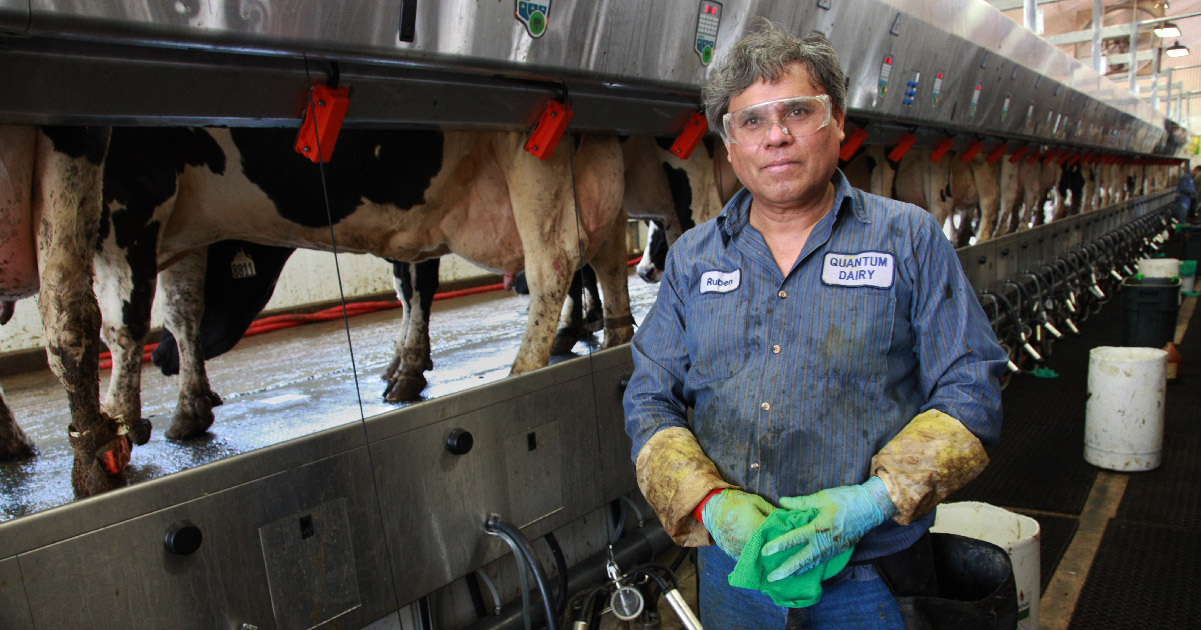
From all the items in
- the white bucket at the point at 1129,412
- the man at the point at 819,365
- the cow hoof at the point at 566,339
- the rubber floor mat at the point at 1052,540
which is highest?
the man at the point at 819,365

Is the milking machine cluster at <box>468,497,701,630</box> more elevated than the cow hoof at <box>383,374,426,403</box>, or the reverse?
the cow hoof at <box>383,374,426,403</box>

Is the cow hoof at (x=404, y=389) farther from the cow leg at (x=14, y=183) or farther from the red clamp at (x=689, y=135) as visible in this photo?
the red clamp at (x=689, y=135)

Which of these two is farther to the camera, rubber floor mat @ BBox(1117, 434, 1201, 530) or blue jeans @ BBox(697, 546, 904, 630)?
rubber floor mat @ BBox(1117, 434, 1201, 530)

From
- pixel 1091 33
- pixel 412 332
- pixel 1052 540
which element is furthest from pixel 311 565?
pixel 1091 33

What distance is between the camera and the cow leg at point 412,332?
2447 millimetres

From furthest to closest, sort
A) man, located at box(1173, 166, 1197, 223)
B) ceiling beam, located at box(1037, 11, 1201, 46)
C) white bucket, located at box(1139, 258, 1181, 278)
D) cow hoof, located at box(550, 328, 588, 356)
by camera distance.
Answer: man, located at box(1173, 166, 1197, 223) < ceiling beam, located at box(1037, 11, 1201, 46) < white bucket, located at box(1139, 258, 1181, 278) < cow hoof, located at box(550, 328, 588, 356)

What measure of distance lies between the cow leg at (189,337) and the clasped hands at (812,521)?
155 cm

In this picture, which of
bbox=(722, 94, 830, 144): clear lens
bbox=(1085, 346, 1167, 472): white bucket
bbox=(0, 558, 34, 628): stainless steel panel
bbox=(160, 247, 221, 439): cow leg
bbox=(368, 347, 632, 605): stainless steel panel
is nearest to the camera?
bbox=(0, 558, 34, 628): stainless steel panel

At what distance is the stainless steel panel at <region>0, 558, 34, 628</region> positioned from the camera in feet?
3.59

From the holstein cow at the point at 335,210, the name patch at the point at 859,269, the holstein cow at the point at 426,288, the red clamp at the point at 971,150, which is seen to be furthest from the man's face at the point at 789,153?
the red clamp at the point at 971,150

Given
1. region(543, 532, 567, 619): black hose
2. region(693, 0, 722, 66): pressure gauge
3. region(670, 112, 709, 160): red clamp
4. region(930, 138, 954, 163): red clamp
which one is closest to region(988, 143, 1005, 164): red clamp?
region(930, 138, 954, 163): red clamp

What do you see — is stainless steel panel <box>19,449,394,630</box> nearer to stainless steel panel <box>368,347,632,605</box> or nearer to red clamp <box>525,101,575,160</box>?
stainless steel panel <box>368,347,632,605</box>

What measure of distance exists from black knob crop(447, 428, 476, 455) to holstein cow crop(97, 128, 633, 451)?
0.83m

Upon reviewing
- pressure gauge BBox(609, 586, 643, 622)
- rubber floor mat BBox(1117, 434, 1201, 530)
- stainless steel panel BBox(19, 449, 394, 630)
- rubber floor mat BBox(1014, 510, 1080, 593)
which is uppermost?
stainless steel panel BBox(19, 449, 394, 630)
